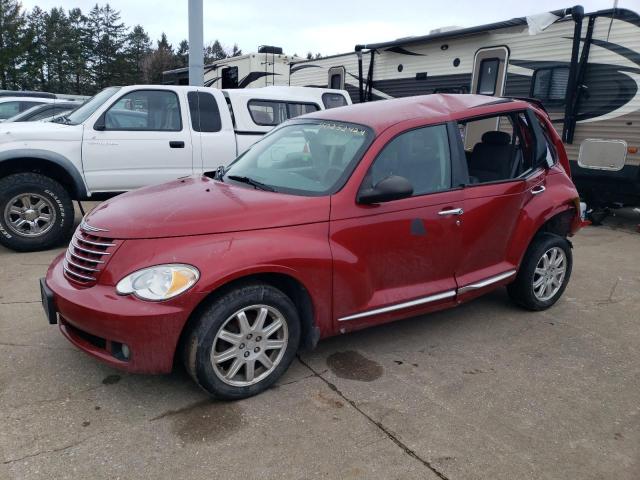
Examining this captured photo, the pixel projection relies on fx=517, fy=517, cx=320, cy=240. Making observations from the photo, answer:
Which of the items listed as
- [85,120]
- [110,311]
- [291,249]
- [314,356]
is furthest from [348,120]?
[85,120]

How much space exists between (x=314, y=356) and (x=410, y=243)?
1052mm

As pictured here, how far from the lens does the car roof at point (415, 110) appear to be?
371 centimetres

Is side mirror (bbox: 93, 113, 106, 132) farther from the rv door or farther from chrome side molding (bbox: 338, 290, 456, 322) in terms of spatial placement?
the rv door

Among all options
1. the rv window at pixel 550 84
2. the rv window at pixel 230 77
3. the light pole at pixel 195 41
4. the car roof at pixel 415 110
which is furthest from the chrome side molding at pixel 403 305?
the rv window at pixel 230 77

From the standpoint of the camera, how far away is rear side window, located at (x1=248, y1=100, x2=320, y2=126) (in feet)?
23.9

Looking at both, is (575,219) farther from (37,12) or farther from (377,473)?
(37,12)

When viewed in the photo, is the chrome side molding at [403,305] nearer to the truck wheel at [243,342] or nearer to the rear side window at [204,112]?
the truck wheel at [243,342]

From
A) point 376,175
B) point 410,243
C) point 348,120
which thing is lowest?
point 410,243

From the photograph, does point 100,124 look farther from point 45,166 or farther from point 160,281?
point 160,281

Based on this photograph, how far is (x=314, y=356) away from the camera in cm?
369

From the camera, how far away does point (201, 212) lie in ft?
10.0

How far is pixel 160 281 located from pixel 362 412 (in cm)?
138

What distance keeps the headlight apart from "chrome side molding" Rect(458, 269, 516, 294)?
2107 mm

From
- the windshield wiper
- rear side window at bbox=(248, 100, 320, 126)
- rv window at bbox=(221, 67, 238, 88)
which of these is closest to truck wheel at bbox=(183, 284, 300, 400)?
the windshield wiper
